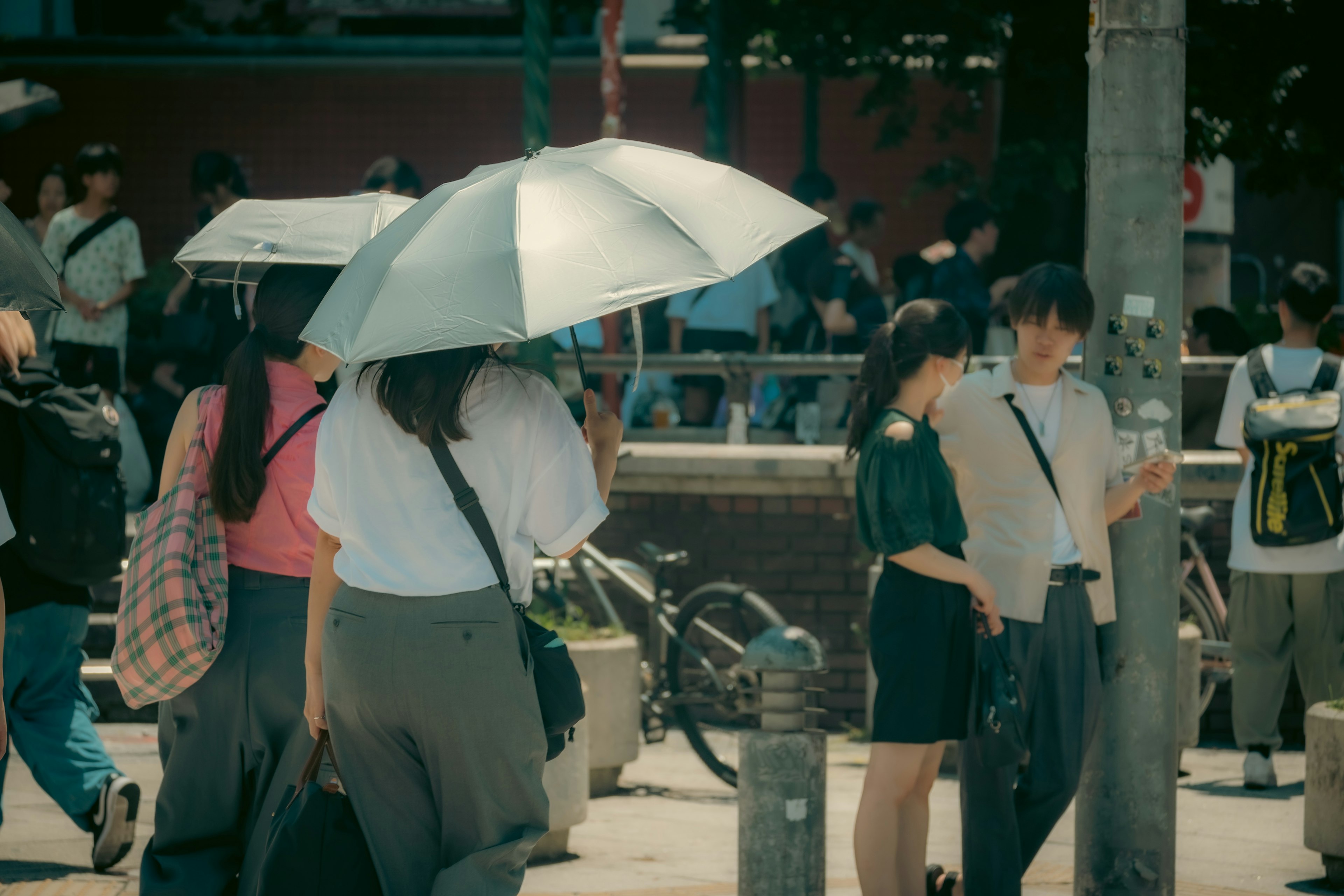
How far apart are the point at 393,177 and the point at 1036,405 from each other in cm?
411

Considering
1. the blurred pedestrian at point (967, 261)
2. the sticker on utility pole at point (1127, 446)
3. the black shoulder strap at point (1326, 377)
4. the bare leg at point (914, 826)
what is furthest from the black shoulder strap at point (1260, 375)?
the bare leg at point (914, 826)

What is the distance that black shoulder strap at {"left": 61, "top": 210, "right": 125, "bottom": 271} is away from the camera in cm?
907

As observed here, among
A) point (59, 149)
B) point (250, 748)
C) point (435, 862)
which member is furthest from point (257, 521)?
point (59, 149)

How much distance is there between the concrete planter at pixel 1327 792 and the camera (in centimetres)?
547

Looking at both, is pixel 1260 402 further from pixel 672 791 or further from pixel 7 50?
pixel 7 50

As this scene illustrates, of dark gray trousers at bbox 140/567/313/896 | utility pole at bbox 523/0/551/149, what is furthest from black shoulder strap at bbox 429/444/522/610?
utility pole at bbox 523/0/551/149

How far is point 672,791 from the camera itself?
23.9 ft

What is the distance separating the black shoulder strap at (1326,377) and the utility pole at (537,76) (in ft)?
12.4

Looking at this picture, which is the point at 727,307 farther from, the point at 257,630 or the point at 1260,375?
the point at 257,630

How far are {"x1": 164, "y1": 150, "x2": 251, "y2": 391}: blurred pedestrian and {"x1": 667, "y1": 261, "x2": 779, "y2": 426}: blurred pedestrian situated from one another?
2.74 meters

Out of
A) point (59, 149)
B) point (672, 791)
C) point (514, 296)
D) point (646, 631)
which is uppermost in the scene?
point (59, 149)

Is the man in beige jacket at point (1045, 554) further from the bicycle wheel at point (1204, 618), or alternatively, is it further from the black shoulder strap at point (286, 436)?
the bicycle wheel at point (1204, 618)

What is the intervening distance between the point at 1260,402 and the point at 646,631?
11.2 feet

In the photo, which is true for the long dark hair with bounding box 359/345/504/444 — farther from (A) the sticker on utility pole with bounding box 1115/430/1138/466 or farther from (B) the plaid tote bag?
(A) the sticker on utility pole with bounding box 1115/430/1138/466
